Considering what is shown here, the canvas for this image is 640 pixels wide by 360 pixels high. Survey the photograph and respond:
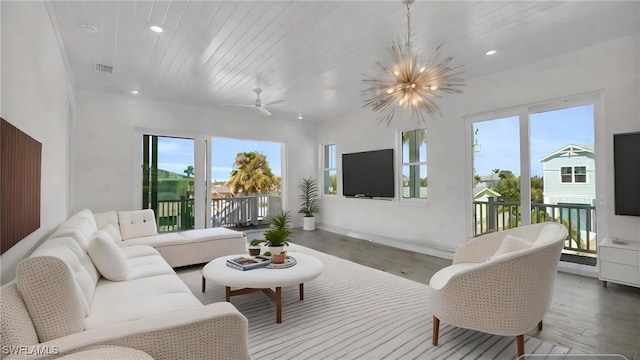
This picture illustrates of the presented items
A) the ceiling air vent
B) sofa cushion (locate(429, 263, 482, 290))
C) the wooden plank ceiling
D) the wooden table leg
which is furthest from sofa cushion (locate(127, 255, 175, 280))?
the ceiling air vent

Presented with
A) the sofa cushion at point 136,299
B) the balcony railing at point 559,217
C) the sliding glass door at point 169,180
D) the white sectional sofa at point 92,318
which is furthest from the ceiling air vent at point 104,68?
the balcony railing at point 559,217

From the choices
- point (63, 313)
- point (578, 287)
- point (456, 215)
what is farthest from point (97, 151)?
point (578, 287)

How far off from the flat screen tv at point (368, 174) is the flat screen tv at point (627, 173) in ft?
10.3

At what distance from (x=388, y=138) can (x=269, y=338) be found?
15.0 ft

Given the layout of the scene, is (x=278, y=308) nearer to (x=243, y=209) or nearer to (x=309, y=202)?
(x=309, y=202)

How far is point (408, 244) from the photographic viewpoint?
5387 millimetres

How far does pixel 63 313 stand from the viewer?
1.38 m

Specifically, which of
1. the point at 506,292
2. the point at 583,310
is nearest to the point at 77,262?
the point at 506,292

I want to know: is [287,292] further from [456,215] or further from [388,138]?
[388,138]

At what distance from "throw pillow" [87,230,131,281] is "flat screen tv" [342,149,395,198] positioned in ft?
15.1

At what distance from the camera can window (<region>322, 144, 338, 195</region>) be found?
7.56m

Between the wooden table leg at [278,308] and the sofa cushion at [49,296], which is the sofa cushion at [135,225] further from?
the sofa cushion at [49,296]

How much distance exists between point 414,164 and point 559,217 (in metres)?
2.27

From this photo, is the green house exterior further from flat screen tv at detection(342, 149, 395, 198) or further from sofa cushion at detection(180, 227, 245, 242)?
sofa cushion at detection(180, 227, 245, 242)
